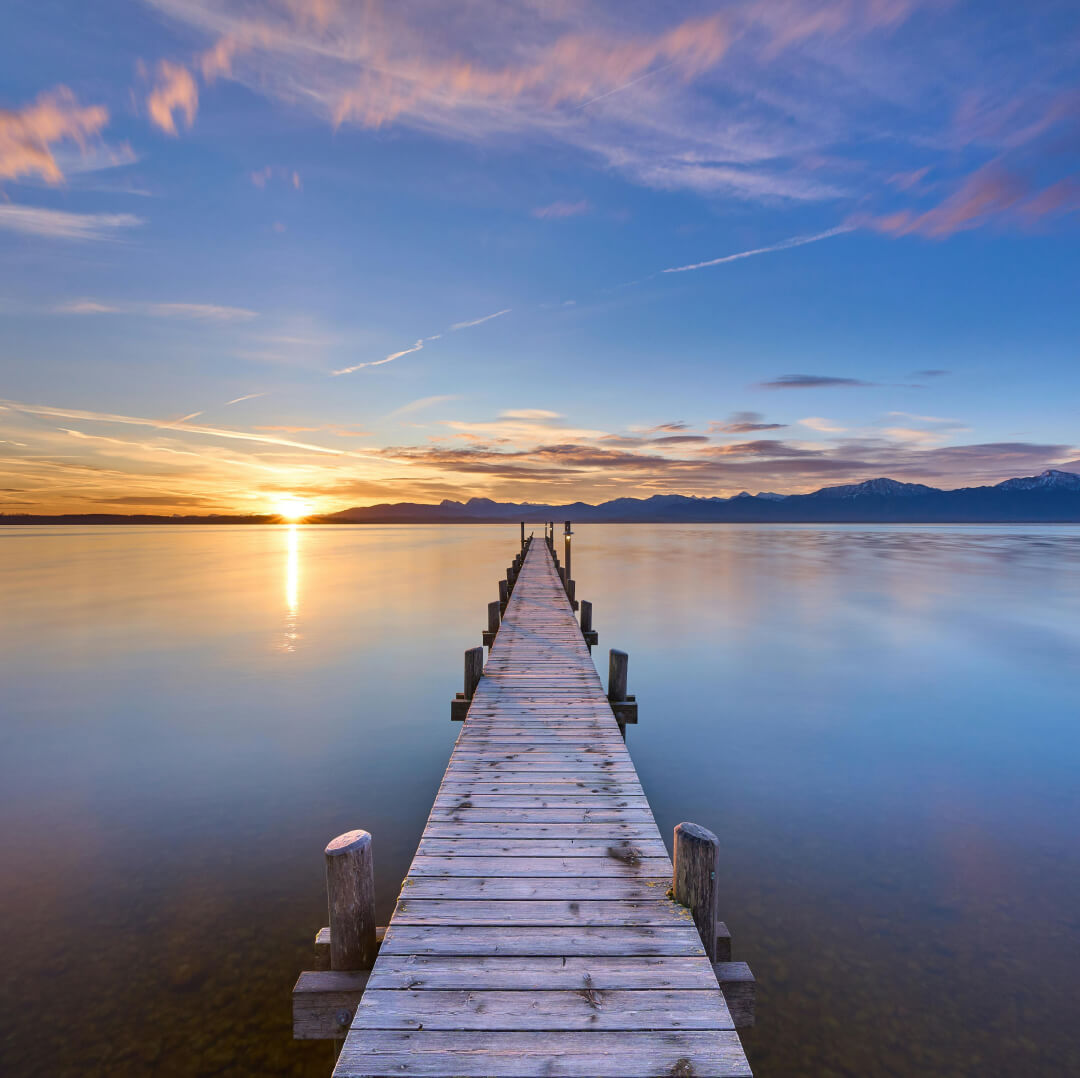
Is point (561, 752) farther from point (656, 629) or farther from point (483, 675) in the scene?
point (656, 629)

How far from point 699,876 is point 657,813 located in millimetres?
5773

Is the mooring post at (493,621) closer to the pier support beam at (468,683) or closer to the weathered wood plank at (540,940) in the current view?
the pier support beam at (468,683)

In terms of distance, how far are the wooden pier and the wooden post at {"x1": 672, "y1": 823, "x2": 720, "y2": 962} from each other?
0.03 feet

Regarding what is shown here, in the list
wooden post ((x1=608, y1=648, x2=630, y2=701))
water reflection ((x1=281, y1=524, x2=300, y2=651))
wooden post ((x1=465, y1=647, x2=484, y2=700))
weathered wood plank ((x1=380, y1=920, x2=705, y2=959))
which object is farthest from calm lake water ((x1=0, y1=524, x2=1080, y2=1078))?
weathered wood plank ((x1=380, y1=920, x2=705, y2=959))

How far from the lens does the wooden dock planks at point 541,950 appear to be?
2984mm

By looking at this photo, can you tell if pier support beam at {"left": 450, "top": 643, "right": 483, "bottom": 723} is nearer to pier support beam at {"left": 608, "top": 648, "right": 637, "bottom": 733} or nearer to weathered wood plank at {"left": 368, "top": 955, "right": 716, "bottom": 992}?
pier support beam at {"left": 608, "top": 648, "right": 637, "bottom": 733}

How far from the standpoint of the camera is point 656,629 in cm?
2411

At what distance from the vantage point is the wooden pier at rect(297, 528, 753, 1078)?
2.99 m

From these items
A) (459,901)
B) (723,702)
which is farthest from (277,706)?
(459,901)

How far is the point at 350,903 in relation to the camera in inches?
149

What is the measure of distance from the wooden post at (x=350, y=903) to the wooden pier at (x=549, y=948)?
0.04m

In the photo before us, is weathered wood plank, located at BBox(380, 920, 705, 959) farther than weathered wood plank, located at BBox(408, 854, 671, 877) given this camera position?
No

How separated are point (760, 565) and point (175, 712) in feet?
151

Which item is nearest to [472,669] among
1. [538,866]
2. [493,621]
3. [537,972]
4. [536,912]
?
[493,621]
